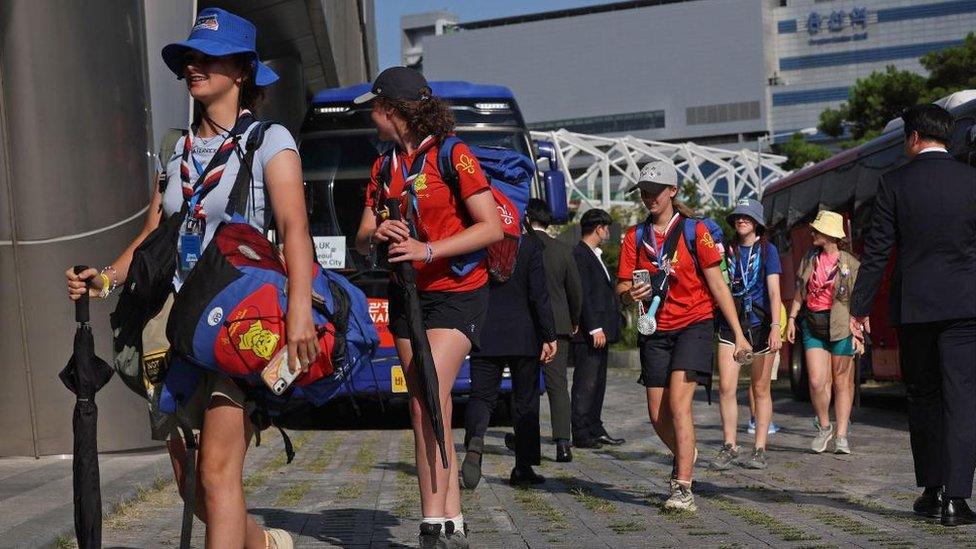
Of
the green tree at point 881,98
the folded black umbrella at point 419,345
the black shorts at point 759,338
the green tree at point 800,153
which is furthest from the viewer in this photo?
the green tree at point 800,153

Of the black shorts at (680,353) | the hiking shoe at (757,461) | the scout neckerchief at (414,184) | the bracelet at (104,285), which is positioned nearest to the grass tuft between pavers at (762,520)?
the black shorts at (680,353)

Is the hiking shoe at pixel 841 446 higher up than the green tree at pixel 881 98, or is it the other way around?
the green tree at pixel 881 98

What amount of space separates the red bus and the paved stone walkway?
10.2ft

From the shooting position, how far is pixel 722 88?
468 ft

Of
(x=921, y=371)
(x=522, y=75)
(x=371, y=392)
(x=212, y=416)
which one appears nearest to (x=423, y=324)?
(x=212, y=416)

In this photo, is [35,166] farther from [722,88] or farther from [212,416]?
[722,88]

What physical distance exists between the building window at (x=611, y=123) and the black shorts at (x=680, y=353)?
139483mm

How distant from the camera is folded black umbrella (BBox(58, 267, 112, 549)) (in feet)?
14.8

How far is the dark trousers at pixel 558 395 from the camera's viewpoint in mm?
10922

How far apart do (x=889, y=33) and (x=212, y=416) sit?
135061mm

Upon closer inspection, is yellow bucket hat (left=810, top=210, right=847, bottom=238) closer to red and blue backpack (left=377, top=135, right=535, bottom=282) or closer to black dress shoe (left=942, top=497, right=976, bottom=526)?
black dress shoe (left=942, top=497, right=976, bottom=526)

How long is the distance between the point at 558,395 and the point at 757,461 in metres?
1.62

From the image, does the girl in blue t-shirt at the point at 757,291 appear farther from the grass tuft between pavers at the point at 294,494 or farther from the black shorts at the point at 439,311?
the black shorts at the point at 439,311

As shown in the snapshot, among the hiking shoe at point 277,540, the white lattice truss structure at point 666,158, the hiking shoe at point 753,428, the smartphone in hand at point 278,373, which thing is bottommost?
the white lattice truss structure at point 666,158
